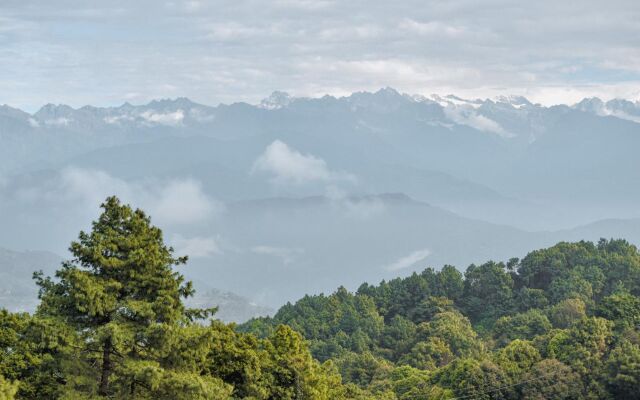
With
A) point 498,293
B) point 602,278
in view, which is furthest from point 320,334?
point 602,278

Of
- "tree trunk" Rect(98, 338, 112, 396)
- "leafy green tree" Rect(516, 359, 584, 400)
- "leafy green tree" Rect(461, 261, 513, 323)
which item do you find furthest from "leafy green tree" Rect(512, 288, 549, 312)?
"tree trunk" Rect(98, 338, 112, 396)

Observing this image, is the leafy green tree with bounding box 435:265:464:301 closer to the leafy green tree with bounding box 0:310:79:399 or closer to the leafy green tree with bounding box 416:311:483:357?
the leafy green tree with bounding box 416:311:483:357

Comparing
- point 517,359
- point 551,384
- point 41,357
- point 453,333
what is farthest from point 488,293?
point 41,357

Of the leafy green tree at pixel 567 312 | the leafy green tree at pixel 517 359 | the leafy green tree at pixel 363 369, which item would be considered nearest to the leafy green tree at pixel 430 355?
the leafy green tree at pixel 363 369

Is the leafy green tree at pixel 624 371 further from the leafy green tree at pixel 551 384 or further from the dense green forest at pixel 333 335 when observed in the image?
the leafy green tree at pixel 551 384

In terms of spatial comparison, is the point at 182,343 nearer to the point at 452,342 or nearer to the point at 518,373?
the point at 518,373

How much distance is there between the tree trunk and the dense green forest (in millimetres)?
41

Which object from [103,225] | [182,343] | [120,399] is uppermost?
[103,225]

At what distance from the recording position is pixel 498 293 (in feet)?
295

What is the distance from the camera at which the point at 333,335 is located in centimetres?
9038

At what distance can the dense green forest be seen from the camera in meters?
23.6

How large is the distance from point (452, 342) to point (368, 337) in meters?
13.5

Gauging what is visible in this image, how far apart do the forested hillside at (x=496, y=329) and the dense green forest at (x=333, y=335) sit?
0.13 metres

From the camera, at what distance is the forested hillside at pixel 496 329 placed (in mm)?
49031
